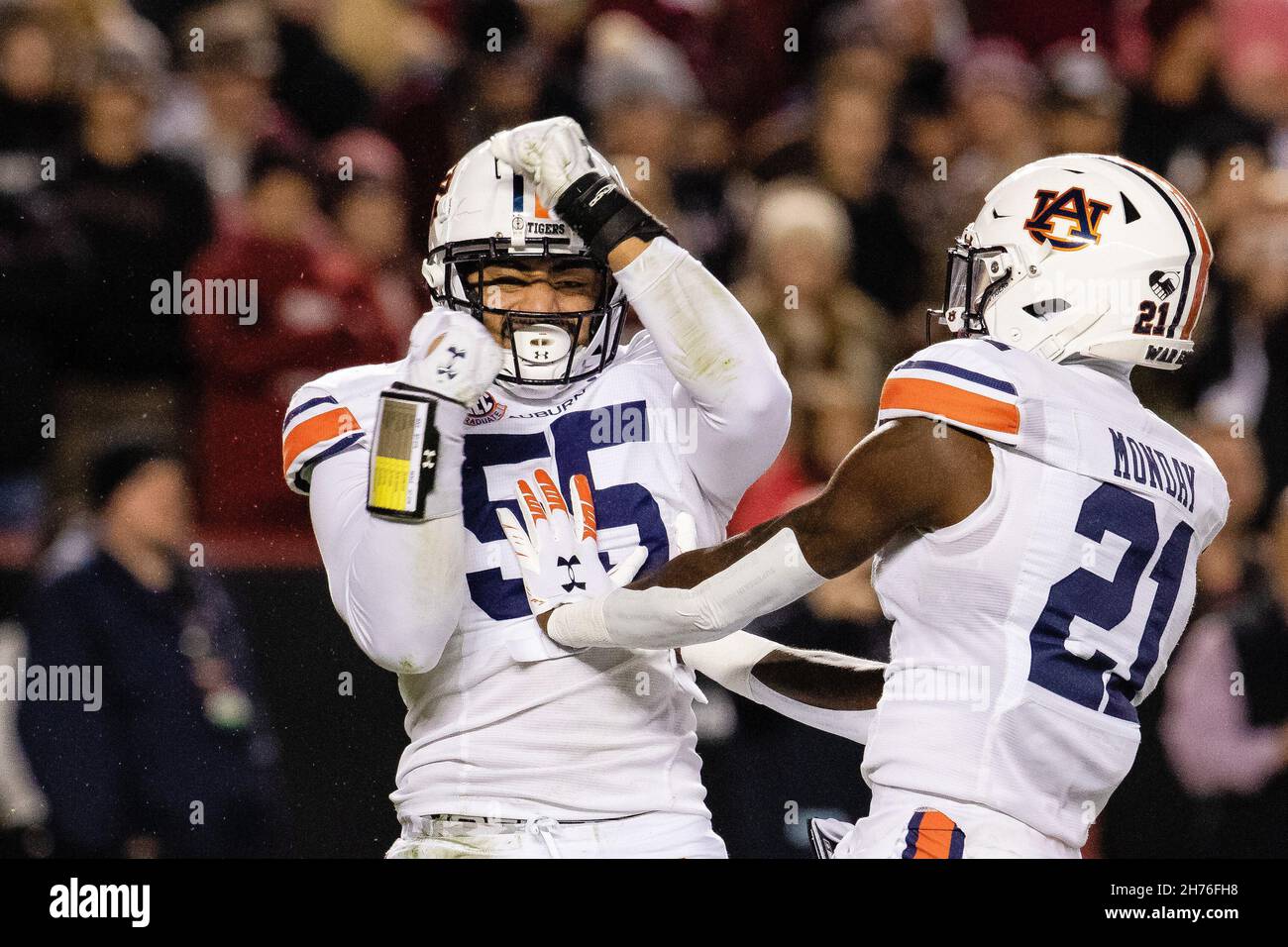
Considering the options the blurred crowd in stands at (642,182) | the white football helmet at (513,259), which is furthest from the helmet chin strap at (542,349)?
the blurred crowd in stands at (642,182)

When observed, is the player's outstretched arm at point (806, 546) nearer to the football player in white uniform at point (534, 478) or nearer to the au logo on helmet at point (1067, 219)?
the football player in white uniform at point (534, 478)

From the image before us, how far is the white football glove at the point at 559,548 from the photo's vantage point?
2885 mm

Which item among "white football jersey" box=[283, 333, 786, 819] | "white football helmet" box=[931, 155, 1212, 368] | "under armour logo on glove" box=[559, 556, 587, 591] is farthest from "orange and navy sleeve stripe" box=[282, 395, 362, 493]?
"white football helmet" box=[931, 155, 1212, 368]

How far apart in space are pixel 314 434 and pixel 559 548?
45cm

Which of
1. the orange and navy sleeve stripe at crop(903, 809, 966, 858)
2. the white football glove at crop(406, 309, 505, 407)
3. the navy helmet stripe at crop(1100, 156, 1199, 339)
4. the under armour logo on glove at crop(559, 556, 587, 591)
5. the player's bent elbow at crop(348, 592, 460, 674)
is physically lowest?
the orange and navy sleeve stripe at crop(903, 809, 966, 858)

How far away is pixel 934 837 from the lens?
2.62 m

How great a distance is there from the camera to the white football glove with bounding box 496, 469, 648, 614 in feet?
9.46

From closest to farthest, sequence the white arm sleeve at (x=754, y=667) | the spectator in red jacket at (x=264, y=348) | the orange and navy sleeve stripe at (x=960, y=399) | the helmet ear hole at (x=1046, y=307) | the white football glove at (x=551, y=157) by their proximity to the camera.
A: the orange and navy sleeve stripe at (x=960, y=399) < the helmet ear hole at (x=1046, y=307) < the white football glove at (x=551, y=157) < the white arm sleeve at (x=754, y=667) < the spectator in red jacket at (x=264, y=348)

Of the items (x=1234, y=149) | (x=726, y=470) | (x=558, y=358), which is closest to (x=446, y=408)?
(x=558, y=358)

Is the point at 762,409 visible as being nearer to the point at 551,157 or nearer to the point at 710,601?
the point at 710,601

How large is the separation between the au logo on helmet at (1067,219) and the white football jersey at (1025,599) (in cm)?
23

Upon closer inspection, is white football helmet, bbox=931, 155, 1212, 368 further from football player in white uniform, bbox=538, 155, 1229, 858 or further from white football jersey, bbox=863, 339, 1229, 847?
white football jersey, bbox=863, 339, 1229, 847

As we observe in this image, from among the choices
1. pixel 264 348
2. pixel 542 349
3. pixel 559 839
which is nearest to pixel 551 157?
pixel 542 349

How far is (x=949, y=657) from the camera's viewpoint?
8.65 feet
